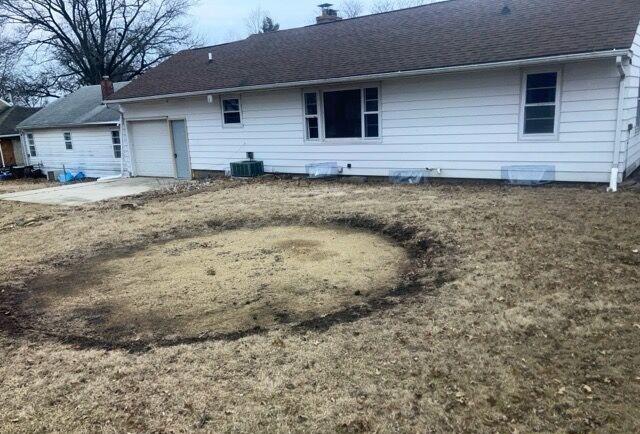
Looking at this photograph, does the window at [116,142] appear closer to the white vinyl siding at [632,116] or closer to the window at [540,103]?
the window at [540,103]

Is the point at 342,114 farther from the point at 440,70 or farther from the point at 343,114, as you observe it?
the point at 440,70

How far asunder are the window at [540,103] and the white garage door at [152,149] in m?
11.7

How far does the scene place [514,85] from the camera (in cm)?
1062

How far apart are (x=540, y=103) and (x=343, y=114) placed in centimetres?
496

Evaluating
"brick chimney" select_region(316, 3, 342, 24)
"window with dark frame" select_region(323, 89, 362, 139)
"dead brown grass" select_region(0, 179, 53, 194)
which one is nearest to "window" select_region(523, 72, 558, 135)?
"window with dark frame" select_region(323, 89, 362, 139)

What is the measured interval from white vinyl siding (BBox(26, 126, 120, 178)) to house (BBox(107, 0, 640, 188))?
172 inches

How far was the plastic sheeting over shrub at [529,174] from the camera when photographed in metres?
10.5

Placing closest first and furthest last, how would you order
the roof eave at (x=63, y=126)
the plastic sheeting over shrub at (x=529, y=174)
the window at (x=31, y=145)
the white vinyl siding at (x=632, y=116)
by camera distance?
the white vinyl siding at (x=632, y=116) < the plastic sheeting over shrub at (x=529, y=174) < the roof eave at (x=63, y=126) < the window at (x=31, y=145)

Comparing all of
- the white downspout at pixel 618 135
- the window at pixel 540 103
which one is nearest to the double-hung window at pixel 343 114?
the window at pixel 540 103

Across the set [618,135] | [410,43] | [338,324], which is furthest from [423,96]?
[338,324]

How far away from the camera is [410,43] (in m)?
12.8

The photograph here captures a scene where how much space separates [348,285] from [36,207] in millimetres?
10258

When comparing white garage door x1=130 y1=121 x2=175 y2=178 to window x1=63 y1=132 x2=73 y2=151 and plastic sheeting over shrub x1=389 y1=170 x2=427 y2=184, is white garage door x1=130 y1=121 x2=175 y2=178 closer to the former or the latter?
window x1=63 y1=132 x2=73 y2=151

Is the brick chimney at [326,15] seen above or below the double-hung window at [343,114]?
above
